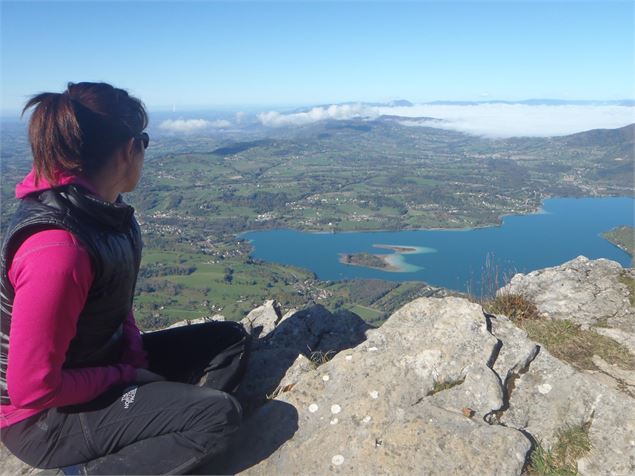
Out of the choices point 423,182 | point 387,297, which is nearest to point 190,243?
point 387,297

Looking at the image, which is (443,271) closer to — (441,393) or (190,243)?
(190,243)

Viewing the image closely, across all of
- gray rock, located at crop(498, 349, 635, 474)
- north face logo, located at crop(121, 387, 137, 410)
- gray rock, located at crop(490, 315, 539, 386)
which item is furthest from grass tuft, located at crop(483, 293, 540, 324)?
north face logo, located at crop(121, 387, 137, 410)

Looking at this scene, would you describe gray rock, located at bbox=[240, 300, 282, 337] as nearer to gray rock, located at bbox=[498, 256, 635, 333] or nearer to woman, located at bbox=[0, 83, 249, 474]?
woman, located at bbox=[0, 83, 249, 474]

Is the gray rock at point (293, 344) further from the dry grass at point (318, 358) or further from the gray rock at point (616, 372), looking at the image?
the gray rock at point (616, 372)

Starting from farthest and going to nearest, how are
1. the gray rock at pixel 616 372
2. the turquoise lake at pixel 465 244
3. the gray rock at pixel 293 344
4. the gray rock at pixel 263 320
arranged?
the turquoise lake at pixel 465 244, the gray rock at pixel 263 320, the gray rock at pixel 293 344, the gray rock at pixel 616 372

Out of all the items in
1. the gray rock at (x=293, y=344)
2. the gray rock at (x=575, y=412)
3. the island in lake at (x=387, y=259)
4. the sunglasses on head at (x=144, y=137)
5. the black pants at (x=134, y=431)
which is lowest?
the island in lake at (x=387, y=259)

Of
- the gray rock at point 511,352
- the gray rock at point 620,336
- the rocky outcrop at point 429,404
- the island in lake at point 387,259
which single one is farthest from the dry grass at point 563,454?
the island in lake at point 387,259
